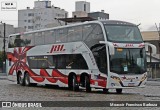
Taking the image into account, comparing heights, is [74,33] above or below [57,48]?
above

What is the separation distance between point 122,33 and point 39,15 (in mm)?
115928

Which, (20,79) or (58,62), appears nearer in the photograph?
(58,62)

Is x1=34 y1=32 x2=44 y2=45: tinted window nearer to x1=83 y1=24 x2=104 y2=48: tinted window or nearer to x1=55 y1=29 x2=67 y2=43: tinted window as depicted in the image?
x1=55 y1=29 x2=67 y2=43: tinted window

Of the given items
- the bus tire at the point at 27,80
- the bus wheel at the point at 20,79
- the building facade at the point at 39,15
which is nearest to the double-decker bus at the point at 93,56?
the bus tire at the point at 27,80

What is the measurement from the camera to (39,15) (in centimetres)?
13738

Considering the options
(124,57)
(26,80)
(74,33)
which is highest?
(74,33)

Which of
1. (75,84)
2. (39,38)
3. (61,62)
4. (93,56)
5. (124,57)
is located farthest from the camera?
(39,38)

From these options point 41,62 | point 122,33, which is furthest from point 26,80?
point 122,33

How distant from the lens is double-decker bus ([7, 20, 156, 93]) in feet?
74.2

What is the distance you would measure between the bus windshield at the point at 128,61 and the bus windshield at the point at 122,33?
0.60 m

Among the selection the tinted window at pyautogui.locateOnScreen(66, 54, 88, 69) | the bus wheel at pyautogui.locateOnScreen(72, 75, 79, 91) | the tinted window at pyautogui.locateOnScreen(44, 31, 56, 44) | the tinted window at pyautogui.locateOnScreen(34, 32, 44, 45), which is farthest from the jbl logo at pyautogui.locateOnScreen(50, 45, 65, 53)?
the bus wheel at pyautogui.locateOnScreen(72, 75, 79, 91)

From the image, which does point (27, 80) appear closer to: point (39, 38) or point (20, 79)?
point (20, 79)

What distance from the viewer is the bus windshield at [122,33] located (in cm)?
2275

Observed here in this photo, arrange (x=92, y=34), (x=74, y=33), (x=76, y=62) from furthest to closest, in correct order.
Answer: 1. (x=74, y=33)
2. (x=76, y=62)
3. (x=92, y=34)
